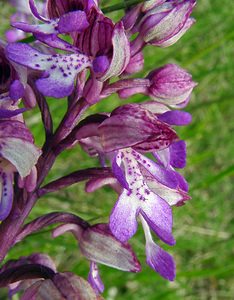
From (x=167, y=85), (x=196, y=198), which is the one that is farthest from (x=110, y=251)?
(x=196, y=198)

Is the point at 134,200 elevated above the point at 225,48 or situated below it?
above

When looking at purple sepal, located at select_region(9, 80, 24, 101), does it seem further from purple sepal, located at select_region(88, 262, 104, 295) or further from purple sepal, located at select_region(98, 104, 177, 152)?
purple sepal, located at select_region(88, 262, 104, 295)

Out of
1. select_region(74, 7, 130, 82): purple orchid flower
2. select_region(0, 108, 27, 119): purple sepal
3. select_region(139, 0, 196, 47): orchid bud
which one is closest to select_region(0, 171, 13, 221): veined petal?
select_region(0, 108, 27, 119): purple sepal

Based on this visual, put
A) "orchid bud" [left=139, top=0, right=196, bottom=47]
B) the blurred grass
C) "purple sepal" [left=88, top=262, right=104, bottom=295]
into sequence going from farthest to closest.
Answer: the blurred grass
"purple sepal" [left=88, top=262, right=104, bottom=295]
"orchid bud" [left=139, top=0, right=196, bottom=47]

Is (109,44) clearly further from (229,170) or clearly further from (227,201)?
(227,201)

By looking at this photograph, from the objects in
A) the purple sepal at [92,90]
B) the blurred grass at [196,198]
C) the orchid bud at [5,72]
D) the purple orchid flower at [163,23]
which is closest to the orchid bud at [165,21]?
the purple orchid flower at [163,23]

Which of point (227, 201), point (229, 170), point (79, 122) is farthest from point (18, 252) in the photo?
point (227, 201)
